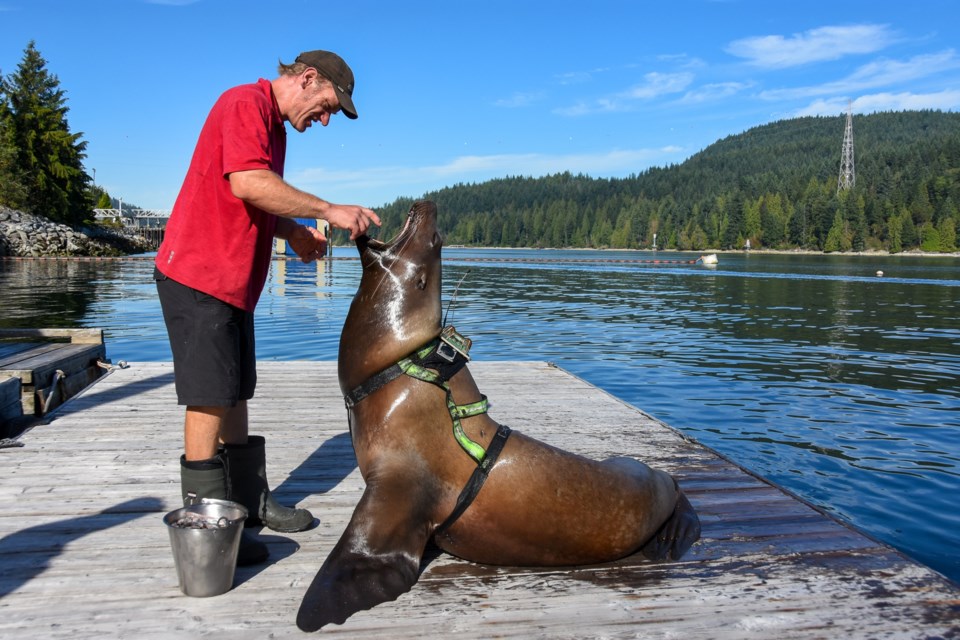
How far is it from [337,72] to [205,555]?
7.64 ft

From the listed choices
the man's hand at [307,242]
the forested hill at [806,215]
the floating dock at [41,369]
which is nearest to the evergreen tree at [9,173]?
the floating dock at [41,369]

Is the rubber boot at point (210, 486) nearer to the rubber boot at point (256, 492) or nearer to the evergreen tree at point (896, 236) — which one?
the rubber boot at point (256, 492)

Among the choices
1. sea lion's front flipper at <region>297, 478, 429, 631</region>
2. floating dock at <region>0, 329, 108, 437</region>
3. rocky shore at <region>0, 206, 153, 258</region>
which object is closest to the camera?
sea lion's front flipper at <region>297, 478, 429, 631</region>

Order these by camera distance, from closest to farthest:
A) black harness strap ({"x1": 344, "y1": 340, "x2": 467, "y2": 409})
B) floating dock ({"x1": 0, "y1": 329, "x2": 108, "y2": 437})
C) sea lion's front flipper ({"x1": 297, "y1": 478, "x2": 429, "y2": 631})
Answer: sea lion's front flipper ({"x1": 297, "y1": 478, "x2": 429, "y2": 631}) < black harness strap ({"x1": 344, "y1": 340, "x2": 467, "y2": 409}) < floating dock ({"x1": 0, "y1": 329, "x2": 108, "y2": 437})

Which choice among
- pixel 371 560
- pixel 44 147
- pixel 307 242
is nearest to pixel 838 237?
pixel 44 147

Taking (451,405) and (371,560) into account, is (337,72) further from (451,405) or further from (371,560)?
(371,560)

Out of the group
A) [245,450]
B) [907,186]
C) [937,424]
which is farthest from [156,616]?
[907,186]

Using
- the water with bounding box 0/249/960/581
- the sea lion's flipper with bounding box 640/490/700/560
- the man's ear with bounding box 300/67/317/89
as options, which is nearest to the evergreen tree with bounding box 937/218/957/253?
the water with bounding box 0/249/960/581

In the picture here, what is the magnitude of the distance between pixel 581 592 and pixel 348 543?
1086mm

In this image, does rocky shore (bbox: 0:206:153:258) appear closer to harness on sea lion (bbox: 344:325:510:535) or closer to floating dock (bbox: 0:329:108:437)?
floating dock (bbox: 0:329:108:437)

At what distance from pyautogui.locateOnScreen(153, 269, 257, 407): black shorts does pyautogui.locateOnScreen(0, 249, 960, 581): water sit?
587cm

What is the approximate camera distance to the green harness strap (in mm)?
3541

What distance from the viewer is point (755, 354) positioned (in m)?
17.5

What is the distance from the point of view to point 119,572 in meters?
3.47
